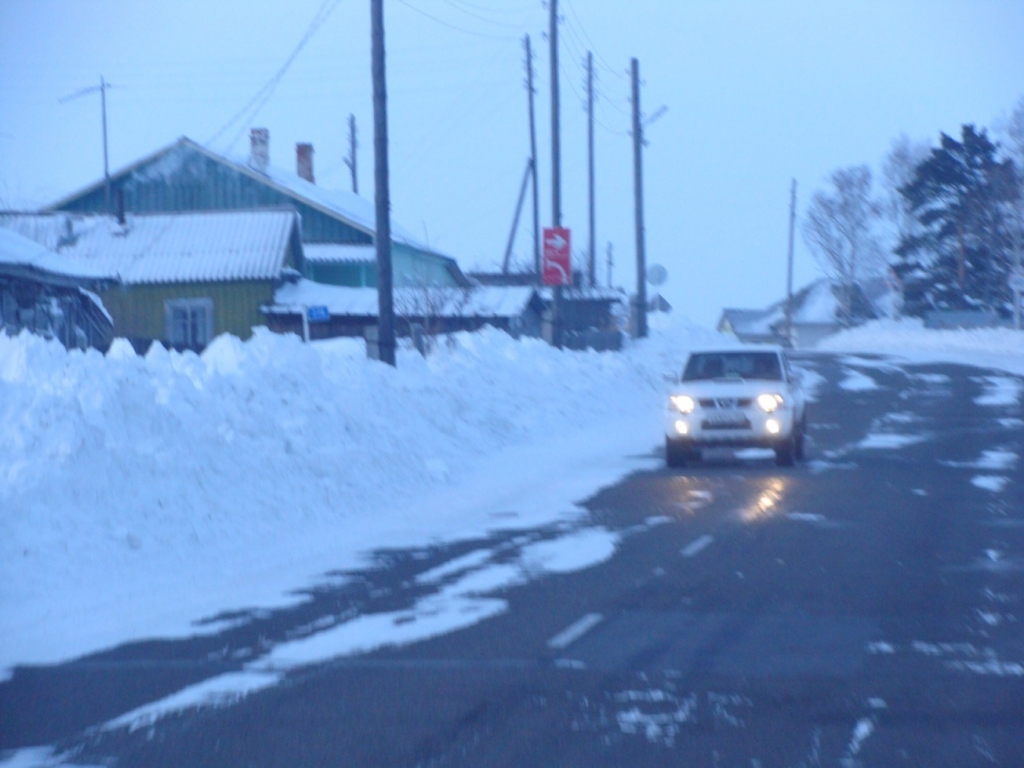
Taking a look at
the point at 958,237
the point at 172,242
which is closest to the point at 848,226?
the point at 958,237

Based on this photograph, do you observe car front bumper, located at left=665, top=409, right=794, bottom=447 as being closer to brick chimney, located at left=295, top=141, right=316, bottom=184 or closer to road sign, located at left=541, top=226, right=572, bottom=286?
road sign, located at left=541, top=226, right=572, bottom=286

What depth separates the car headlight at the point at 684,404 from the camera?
18.8 m

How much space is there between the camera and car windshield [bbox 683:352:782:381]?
19.6 meters

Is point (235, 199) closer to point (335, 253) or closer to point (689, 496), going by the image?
point (335, 253)

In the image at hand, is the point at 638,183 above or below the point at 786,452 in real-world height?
above

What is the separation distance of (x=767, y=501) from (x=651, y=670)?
7.84m

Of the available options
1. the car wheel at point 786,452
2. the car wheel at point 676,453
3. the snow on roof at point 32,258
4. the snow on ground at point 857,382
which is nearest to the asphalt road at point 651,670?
the car wheel at point 786,452

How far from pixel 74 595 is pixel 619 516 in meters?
Result: 6.21

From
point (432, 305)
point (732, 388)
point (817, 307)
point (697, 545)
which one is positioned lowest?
point (697, 545)

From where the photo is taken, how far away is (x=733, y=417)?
18.7 metres

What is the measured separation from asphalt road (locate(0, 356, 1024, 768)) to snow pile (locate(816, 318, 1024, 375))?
109 feet

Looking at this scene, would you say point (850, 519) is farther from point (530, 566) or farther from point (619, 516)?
point (530, 566)

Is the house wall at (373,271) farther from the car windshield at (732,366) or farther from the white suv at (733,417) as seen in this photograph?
the white suv at (733,417)

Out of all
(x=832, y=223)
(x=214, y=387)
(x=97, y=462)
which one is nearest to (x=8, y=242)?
(x=214, y=387)
